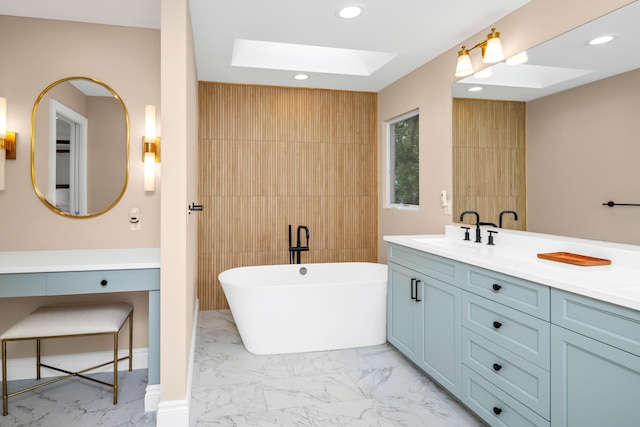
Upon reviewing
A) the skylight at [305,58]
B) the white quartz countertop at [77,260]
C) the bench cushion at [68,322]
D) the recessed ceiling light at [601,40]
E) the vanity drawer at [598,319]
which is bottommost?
the bench cushion at [68,322]

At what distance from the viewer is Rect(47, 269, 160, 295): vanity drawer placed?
2.23 meters

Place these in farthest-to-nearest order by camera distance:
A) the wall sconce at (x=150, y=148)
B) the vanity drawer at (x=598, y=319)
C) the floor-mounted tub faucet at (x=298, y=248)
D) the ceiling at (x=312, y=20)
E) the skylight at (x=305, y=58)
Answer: the floor-mounted tub faucet at (x=298, y=248)
the skylight at (x=305, y=58)
the wall sconce at (x=150, y=148)
the ceiling at (x=312, y=20)
the vanity drawer at (x=598, y=319)

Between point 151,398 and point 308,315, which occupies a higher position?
point 308,315

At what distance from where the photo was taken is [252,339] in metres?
3.24

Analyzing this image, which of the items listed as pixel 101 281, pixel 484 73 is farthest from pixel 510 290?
pixel 101 281

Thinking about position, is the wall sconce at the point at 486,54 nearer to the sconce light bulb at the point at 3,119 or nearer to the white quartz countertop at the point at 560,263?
the white quartz countertop at the point at 560,263

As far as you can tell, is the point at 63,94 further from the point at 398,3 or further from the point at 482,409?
the point at 482,409

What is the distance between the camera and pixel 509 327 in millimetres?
1948

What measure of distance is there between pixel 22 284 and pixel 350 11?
2471 mm

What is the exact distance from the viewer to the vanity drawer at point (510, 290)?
1.75 meters

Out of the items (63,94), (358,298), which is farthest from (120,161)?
(358,298)

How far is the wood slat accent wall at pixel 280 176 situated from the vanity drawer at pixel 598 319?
10.2 feet

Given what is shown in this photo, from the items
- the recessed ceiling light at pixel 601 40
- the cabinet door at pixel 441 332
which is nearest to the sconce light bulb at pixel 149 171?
the cabinet door at pixel 441 332

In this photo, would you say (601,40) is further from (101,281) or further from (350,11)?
(101,281)
